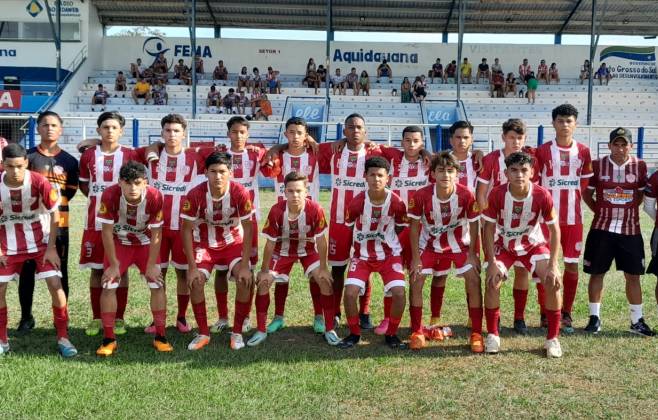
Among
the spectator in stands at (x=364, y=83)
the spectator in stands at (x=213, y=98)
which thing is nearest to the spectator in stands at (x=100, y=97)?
the spectator in stands at (x=213, y=98)

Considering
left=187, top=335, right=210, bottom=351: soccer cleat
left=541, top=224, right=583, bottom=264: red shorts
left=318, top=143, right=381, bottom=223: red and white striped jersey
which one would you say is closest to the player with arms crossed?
left=541, top=224, right=583, bottom=264: red shorts

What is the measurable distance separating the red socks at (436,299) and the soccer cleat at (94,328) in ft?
10.1

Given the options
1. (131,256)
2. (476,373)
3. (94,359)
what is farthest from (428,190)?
(94,359)

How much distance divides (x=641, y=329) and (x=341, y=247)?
2831 millimetres

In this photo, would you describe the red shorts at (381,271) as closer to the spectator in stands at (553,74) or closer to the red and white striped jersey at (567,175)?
the red and white striped jersey at (567,175)

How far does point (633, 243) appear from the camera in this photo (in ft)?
18.9

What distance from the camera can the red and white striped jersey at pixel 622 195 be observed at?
580 centimetres

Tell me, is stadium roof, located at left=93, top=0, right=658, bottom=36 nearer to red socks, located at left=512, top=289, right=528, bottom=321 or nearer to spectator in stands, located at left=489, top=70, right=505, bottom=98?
spectator in stands, located at left=489, top=70, right=505, bottom=98

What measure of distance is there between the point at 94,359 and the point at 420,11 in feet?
88.7

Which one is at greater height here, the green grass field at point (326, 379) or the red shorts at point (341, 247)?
the red shorts at point (341, 247)

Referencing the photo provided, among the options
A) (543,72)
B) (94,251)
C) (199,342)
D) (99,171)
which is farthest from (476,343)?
(543,72)

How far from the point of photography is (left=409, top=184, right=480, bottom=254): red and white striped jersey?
546 centimetres

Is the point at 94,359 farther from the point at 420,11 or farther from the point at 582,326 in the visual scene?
the point at 420,11

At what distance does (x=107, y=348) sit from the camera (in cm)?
504
